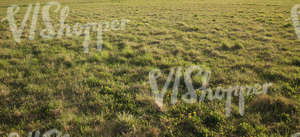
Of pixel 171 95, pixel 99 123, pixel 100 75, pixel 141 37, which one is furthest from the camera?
pixel 141 37

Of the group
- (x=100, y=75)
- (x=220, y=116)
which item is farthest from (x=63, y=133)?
(x=220, y=116)

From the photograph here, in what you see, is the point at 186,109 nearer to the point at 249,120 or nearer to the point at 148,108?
the point at 148,108

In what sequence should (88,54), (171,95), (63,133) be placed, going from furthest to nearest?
(88,54) < (171,95) < (63,133)

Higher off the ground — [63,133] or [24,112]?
[24,112]

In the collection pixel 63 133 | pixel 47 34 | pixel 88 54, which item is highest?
pixel 47 34

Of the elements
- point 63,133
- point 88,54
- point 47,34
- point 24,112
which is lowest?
point 63,133

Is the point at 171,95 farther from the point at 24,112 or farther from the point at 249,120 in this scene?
the point at 24,112

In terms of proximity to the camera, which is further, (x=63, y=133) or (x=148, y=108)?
(x=148, y=108)

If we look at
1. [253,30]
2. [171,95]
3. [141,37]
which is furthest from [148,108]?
[253,30]

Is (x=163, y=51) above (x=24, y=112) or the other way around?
above

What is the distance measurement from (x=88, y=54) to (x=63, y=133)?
4585mm

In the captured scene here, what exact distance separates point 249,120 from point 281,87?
210 centimetres

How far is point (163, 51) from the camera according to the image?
7801 millimetres

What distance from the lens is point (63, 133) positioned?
11.1ft
